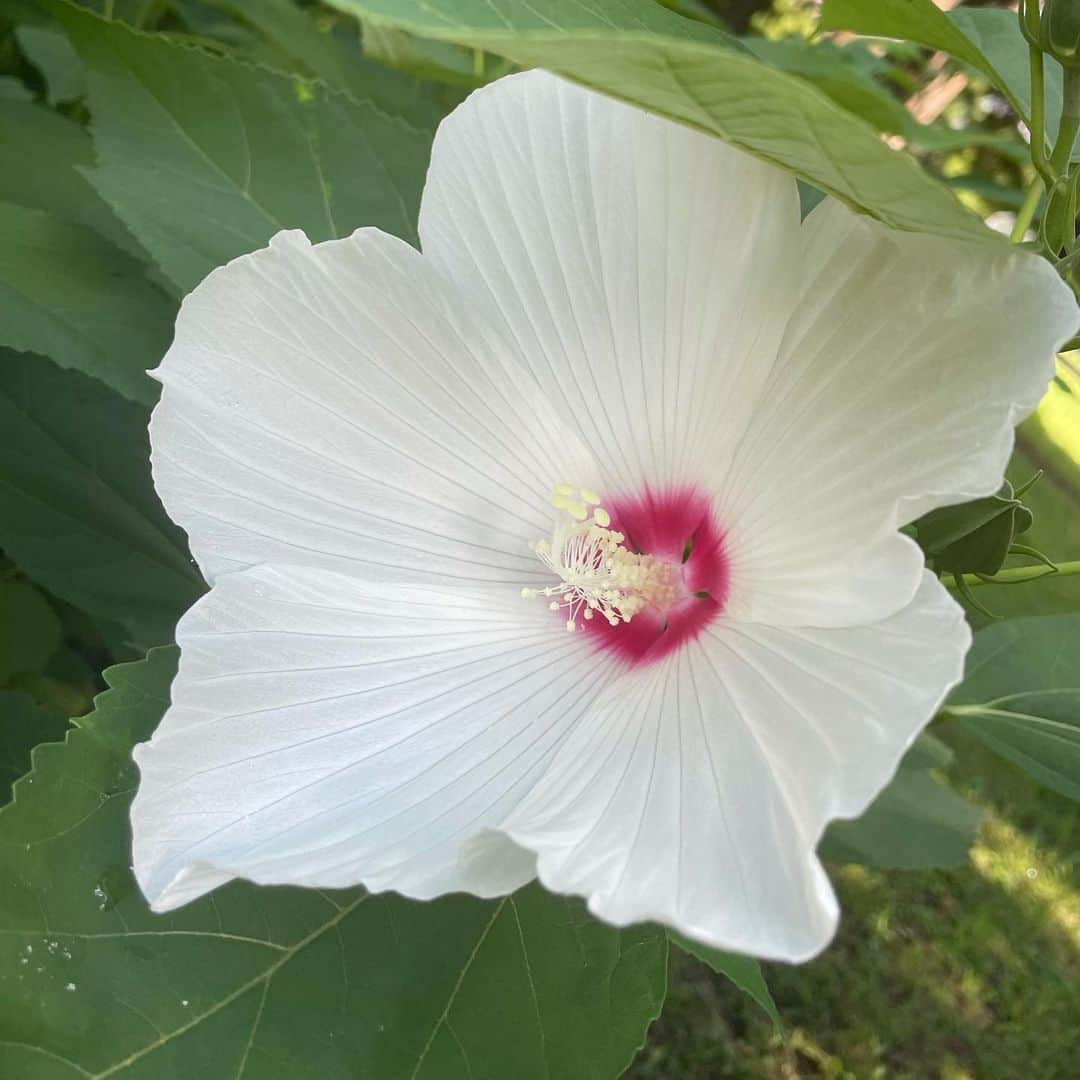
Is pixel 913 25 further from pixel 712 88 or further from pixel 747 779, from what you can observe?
pixel 747 779

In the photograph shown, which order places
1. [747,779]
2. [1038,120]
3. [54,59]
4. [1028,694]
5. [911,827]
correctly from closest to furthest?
[747,779], [1038,120], [911,827], [1028,694], [54,59]

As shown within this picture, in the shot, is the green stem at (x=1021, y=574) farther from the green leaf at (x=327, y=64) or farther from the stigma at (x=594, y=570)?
the green leaf at (x=327, y=64)

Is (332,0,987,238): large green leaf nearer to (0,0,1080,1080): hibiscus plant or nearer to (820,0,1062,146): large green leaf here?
(0,0,1080,1080): hibiscus plant

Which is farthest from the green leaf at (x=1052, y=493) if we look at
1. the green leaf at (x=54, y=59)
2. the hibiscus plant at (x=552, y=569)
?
the green leaf at (x=54, y=59)

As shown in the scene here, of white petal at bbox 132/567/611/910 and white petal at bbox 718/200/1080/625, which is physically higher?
white petal at bbox 718/200/1080/625

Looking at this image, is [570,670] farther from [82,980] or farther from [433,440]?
[82,980]

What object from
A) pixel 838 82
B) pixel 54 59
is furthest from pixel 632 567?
pixel 54 59

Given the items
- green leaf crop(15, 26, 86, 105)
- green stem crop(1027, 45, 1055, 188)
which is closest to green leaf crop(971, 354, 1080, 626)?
green stem crop(1027, 45, 1055, 188)
